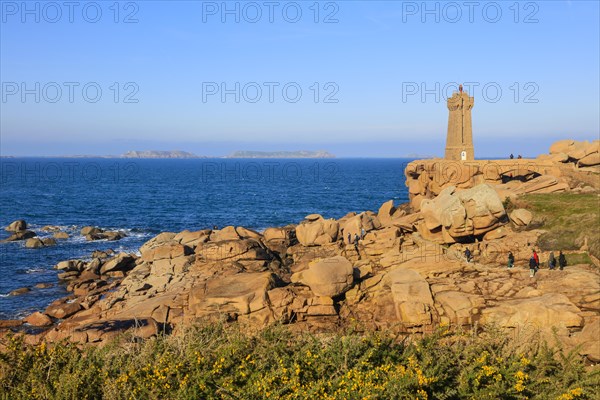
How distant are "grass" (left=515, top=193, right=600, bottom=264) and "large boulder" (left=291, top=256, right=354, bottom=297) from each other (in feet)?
38.0

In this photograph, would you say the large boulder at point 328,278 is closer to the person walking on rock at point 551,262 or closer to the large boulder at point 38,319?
the person walking on rock at point 551,262

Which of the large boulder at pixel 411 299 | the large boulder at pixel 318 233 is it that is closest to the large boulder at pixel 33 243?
the large boulder at pixel 318 233

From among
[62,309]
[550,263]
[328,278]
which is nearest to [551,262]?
[550,263]

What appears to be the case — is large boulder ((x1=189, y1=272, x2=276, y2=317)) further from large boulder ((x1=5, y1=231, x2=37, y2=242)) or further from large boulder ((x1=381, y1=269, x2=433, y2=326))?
large boulder ((x1=5, y1=231, x2=37, y2=242))

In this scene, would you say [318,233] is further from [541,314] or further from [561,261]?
[541,314]

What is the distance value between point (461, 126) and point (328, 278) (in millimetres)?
30327

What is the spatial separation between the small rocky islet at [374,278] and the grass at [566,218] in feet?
2.55

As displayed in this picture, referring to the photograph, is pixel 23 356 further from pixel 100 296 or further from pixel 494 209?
pixel 494 209

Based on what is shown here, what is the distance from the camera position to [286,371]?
11.7 meters

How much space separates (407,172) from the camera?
173ft

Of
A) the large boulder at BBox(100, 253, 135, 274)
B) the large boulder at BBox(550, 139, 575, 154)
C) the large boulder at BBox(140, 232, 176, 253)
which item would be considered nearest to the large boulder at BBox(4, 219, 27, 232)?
the large boulder at BBox(140, 232, 176, 253)

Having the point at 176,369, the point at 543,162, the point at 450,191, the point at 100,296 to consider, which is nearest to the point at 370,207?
the point at 543,162

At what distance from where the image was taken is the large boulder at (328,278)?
24812 millimetres

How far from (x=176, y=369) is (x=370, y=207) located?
67.2 m
